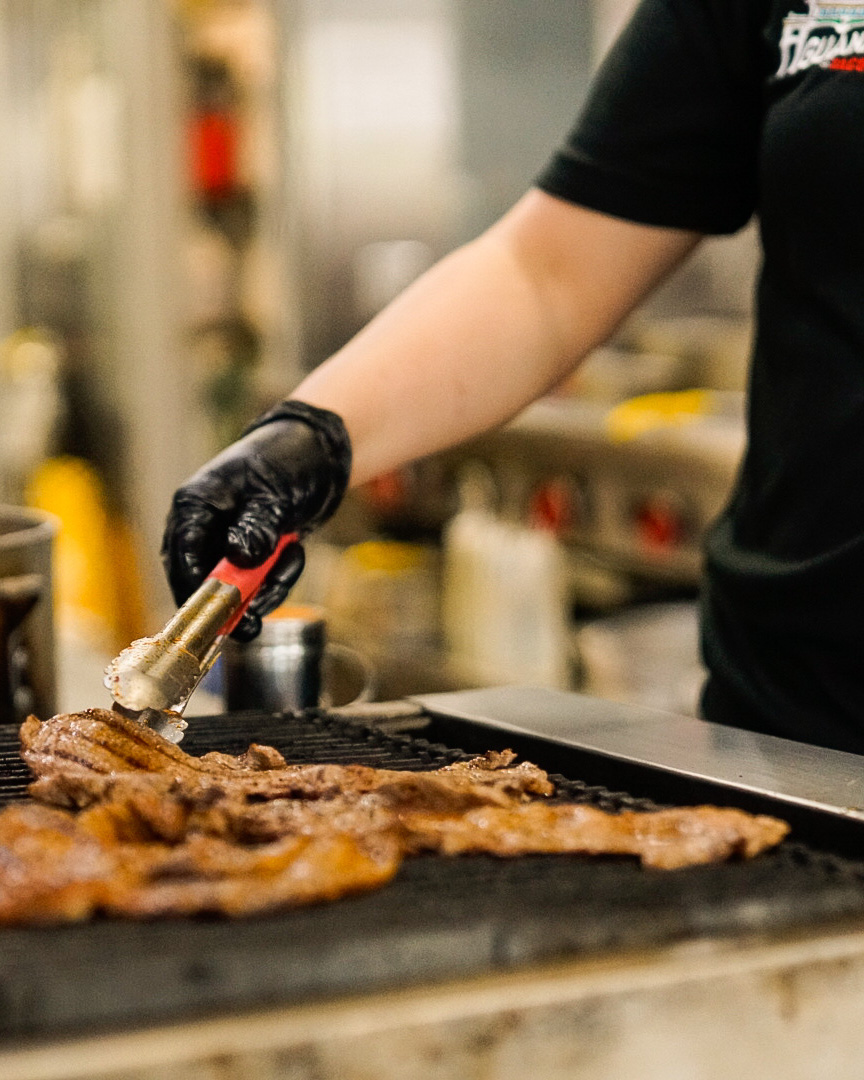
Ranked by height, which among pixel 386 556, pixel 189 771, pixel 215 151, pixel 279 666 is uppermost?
pixel 215 151

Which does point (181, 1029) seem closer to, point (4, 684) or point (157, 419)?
point (4, 684)


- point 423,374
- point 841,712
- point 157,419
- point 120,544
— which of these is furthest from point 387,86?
point 841,712

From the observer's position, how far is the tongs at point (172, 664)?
3.59 ft

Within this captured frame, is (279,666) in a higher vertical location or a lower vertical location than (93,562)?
higher

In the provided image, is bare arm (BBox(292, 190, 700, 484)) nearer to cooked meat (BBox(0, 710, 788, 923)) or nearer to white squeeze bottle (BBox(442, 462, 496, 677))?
cooked meat (BBox(0, 710, 788, 923))

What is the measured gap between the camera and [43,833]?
84 cm

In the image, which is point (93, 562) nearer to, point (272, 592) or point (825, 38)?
point (272, 592)

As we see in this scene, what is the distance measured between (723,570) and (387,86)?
325cm

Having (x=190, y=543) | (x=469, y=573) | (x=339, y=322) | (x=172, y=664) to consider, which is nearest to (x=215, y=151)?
(x=339, y=322)

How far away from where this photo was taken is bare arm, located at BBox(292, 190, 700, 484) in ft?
5.06

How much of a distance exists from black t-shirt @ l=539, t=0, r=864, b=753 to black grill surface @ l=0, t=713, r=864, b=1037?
0.47 meters

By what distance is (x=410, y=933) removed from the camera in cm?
74

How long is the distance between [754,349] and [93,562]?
451cm

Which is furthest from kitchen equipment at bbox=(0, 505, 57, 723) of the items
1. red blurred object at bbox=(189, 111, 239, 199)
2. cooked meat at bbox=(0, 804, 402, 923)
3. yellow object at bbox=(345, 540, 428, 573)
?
red blurred object at bbox=(189, 111, 239, 199)
